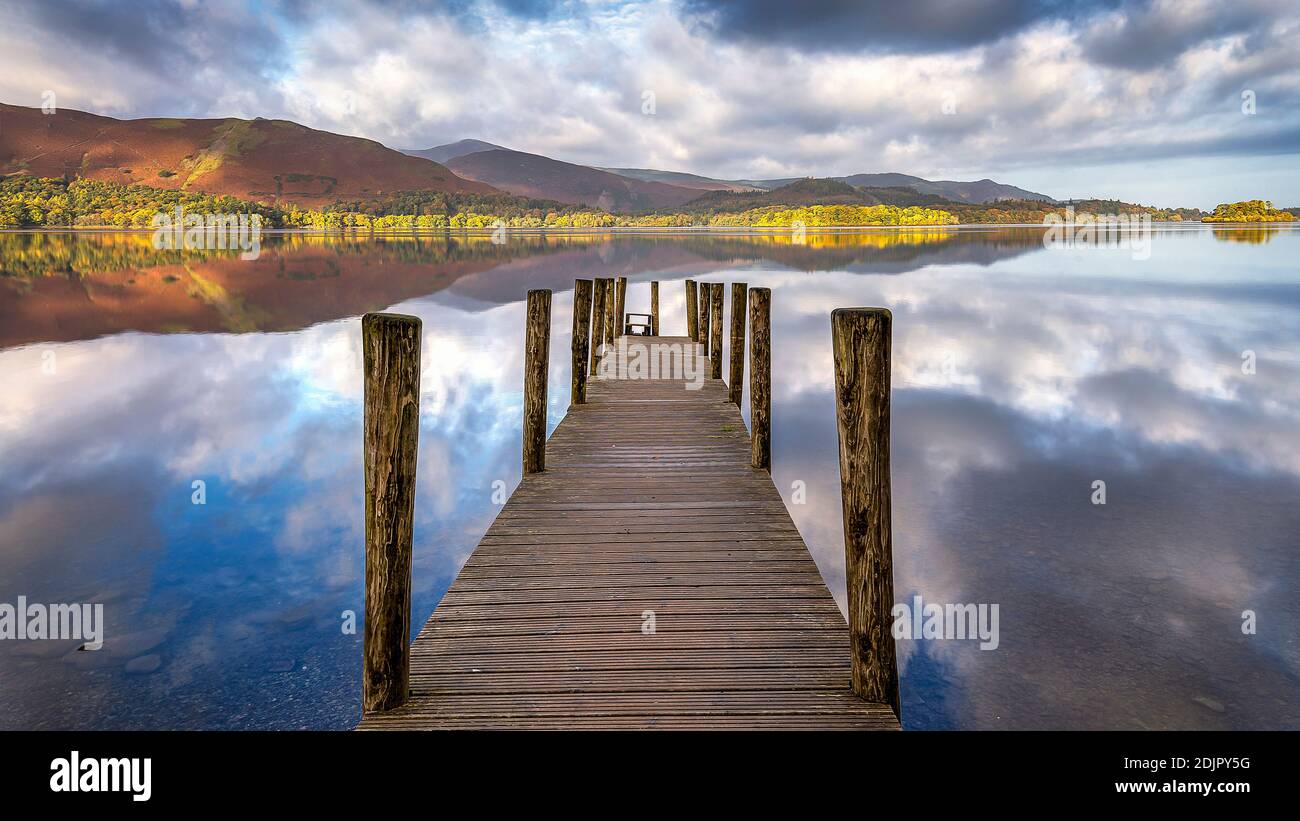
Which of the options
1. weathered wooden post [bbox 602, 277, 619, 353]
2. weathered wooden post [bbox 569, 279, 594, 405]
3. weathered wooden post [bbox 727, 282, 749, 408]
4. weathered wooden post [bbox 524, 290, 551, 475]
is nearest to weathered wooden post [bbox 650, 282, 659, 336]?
weathered wooden post [bbox 602, 277, 619, 353]

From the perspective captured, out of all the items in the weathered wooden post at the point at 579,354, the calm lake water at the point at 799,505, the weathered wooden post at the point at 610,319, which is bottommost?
the calm lake water at the point at 799,505

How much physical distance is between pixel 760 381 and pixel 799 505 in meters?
2.65

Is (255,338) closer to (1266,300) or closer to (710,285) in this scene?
(710,285)

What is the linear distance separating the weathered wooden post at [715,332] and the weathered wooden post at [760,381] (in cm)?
526

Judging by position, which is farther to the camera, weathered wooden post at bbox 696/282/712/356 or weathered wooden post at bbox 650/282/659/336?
weathered wooden post at bbox 650/282/659/336

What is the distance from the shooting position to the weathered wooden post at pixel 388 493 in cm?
338

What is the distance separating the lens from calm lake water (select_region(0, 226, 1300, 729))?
591 centimetres

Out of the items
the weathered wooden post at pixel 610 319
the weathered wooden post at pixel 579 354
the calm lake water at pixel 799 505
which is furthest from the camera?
the weathered wooden post at pixel 610 319

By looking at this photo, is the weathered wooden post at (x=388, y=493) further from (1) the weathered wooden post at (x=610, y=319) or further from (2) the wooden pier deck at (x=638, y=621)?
(1) the weathered wooden post at (x=610, y=319)

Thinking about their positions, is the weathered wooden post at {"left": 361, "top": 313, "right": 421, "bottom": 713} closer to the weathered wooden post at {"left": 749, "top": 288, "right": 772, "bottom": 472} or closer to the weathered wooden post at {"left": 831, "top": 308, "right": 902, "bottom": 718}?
the weathered wooden post at {"left": 831, "top": 308, "right": 902, "bottom": 718}

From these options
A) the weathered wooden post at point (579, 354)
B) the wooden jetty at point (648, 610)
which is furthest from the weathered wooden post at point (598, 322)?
the wooden jetty at point (648, 610)

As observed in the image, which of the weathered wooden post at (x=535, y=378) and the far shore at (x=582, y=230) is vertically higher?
the far shore at (x=582, y=230)

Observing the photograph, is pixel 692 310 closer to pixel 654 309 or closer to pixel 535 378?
pixel 654 309

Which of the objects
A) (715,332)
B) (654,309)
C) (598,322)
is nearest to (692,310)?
(654,309)
